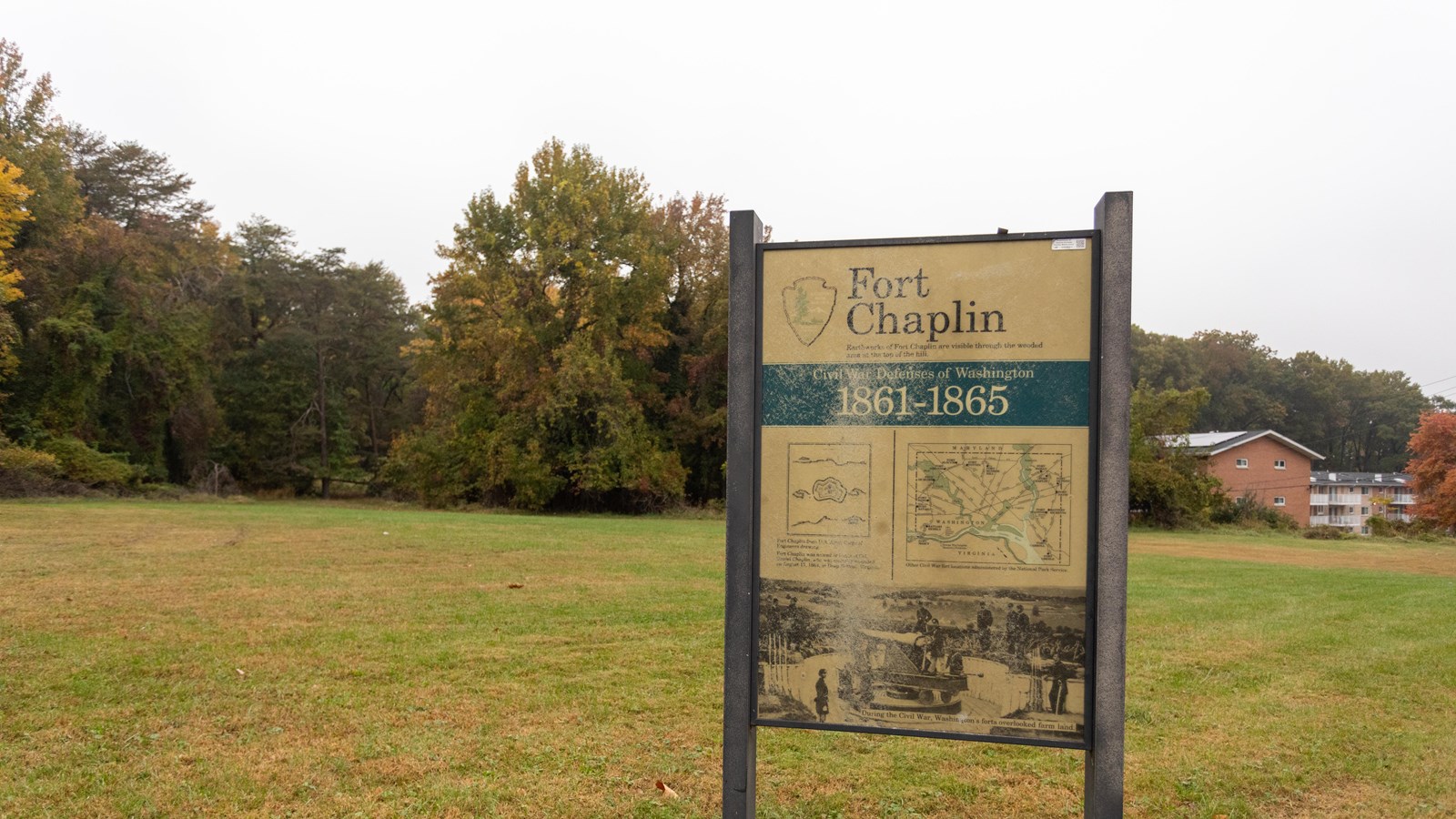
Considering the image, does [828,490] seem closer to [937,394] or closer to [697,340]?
[937,394]

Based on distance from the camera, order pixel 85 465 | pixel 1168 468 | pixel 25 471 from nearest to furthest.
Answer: pixel 25 471 < pixel 85 465 < pixel 1168 468

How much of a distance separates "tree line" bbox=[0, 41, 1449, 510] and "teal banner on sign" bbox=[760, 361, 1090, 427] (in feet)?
101

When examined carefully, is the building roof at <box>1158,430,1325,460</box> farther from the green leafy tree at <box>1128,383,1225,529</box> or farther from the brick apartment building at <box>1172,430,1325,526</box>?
the green leafy tree at <box>1128,383,1225,529</box>

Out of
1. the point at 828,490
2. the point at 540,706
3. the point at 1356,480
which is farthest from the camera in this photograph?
the point at 1356,480

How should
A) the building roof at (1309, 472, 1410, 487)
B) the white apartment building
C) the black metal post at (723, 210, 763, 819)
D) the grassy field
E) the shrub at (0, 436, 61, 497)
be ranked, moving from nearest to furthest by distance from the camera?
the black metal post at (723, 210, 763, 819), the grassy field, the shrub at (0, 436, 61, 497), the building roof at (1309, 472, 1410, 487), the white apartment building

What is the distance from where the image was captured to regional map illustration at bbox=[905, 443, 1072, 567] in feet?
13.0

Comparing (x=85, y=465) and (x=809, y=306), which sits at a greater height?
(x=809, y=306)

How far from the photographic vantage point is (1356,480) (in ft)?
256

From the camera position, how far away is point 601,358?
1393 inches

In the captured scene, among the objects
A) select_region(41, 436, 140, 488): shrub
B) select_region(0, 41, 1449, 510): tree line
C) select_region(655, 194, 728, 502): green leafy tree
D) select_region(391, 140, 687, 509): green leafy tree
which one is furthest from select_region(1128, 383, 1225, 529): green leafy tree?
select_region(41, 436, 140, 488): shrub

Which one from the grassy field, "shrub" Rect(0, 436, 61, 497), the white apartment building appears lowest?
the white apartment building

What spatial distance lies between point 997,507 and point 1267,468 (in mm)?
63949

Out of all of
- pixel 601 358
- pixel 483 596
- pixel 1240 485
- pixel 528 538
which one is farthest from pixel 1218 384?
pixel 483 596

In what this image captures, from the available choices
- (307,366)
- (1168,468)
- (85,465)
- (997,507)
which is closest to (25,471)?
(85,465)
